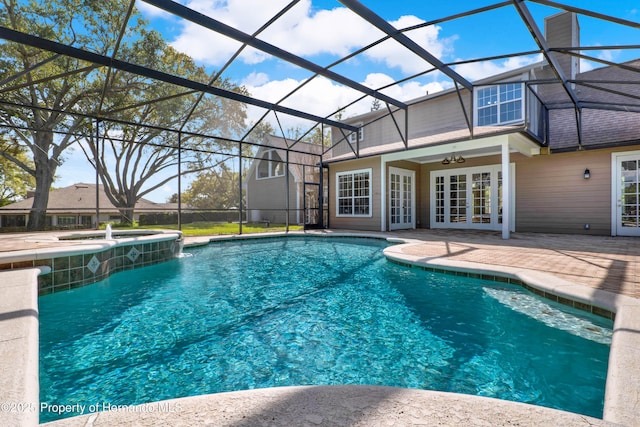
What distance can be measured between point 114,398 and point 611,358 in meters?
2.92

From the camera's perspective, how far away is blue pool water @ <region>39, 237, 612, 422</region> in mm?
1987

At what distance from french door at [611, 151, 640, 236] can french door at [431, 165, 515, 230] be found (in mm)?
2430

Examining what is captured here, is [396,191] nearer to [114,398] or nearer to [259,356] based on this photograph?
[259,356]

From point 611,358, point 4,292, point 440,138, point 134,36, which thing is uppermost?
point 134,36

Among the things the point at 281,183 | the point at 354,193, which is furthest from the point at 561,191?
the point at 281,183

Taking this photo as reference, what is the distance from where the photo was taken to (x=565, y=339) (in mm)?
2564

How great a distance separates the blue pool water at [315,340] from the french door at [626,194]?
278 inches

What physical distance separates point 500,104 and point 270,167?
40.7 feet

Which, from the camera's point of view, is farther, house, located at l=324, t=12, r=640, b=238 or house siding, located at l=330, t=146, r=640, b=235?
house siding, located at l=330, t=146, r=640, b=235

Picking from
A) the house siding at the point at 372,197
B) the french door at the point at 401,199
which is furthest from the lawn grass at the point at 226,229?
the french door at the point at 401,199

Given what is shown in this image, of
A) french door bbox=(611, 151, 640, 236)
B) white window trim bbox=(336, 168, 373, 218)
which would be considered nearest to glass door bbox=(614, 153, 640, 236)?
french door bbox=(611, 151, 640, 236)

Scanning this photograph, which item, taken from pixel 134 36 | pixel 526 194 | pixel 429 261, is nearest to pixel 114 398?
pixel 429 261

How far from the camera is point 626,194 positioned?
26.5 feet

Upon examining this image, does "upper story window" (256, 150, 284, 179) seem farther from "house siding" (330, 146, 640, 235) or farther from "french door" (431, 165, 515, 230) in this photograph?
"french door" (431, 165, 515, 230)
